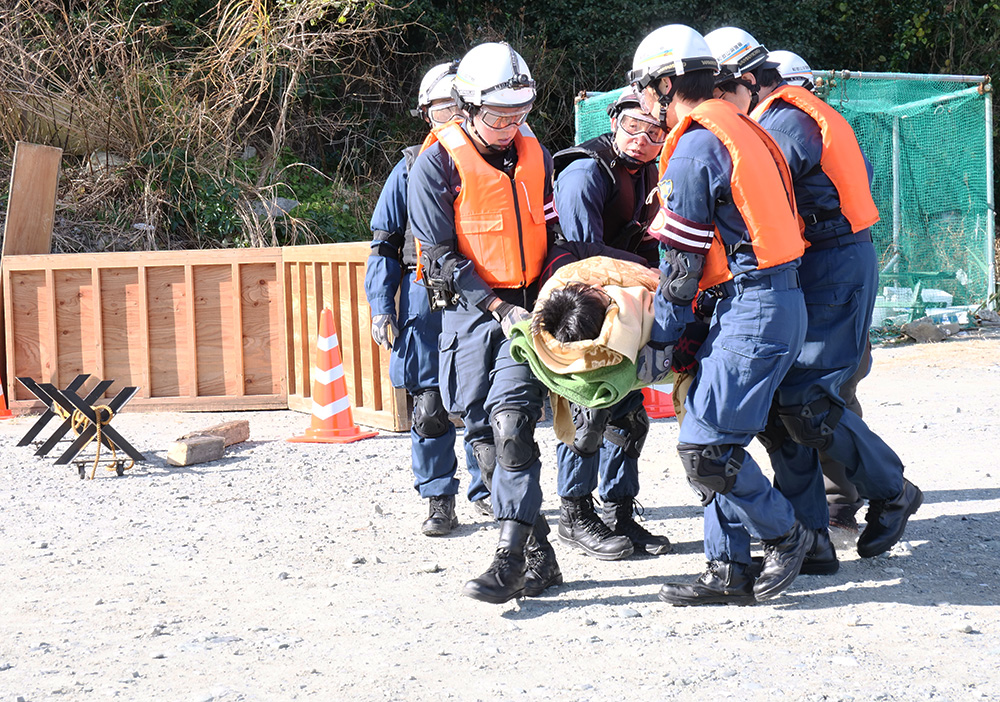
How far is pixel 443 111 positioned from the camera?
208 inches

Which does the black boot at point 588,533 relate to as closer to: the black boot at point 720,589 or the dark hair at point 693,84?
the black boot at point 720,589

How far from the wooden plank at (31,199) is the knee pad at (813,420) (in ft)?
24.2

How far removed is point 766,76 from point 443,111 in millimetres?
1634

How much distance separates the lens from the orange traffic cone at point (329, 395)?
7.34m

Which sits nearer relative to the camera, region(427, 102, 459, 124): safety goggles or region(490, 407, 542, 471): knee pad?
region(490, 407, 542, 471): knee pad

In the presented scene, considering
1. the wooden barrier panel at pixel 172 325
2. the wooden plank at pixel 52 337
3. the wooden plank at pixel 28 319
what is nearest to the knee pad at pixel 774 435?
the wooden barrier panel at pixel 172 325

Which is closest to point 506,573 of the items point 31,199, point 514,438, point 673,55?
point 514,438

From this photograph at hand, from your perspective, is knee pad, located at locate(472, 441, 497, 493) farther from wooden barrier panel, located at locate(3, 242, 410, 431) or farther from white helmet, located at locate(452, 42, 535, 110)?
wooden barrier panel, located at locate(3, 242, 410, 431)

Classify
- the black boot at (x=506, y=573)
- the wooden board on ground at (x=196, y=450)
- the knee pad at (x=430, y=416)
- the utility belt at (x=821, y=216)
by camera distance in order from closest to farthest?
the black boot at (x=506, y=573)
the utility belt at (x=821, y=216)
the knee pad at (x=430, y=416)
the wooden board on ground at (x=196, y=450)

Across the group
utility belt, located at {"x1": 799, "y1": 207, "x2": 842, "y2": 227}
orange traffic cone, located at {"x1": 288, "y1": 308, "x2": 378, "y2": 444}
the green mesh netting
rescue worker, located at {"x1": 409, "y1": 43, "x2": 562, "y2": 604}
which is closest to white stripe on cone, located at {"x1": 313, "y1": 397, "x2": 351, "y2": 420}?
orange traffic cone, located at {"x1": 288, "y1": 308, "x2": 378, "y2": 444}

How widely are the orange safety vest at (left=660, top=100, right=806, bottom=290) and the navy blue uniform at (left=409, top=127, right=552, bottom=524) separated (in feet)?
2.98

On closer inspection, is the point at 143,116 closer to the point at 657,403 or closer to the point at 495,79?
the point at 657,403

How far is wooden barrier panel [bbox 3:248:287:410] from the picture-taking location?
866 centimetres

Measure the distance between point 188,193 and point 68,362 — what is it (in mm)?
4693
